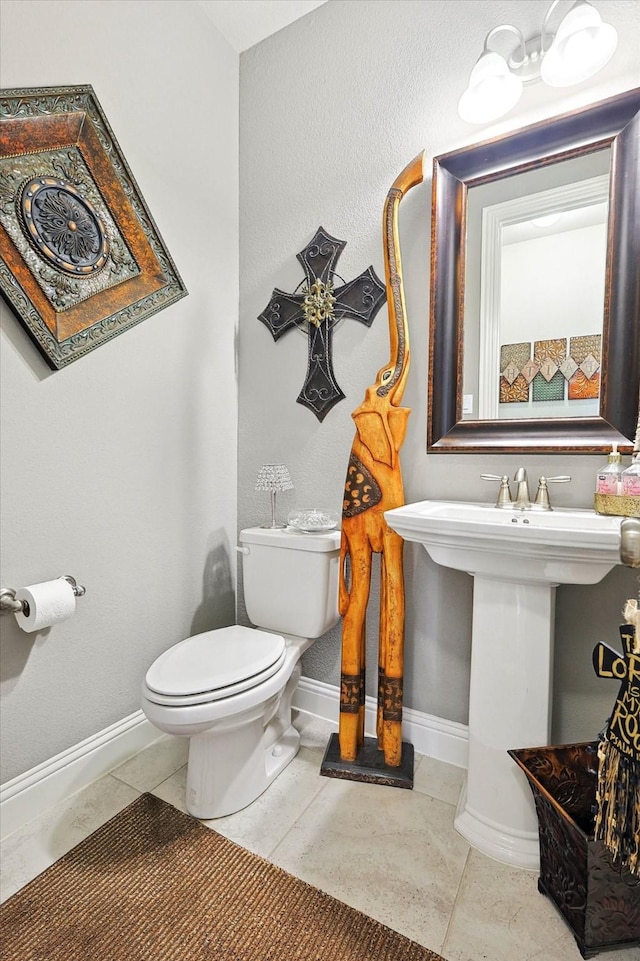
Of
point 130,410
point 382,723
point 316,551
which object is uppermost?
point 130,410

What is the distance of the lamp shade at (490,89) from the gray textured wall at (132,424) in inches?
41.9

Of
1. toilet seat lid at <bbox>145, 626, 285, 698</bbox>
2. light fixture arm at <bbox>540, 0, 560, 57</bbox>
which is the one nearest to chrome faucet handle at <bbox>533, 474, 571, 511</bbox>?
toilet seat lid at <bbox>145, 626, 285, 698</bbox>

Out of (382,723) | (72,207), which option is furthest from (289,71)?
(382,723)

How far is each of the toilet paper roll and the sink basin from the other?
0.95 meters

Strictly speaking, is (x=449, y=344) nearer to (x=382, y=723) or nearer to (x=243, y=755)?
(x=382, y=723)

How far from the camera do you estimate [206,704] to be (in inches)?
48.3

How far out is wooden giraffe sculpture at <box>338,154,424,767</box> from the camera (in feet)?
5.07

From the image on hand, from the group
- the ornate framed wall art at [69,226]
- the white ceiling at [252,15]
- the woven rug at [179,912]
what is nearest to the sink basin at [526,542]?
the woven rug at [179,912]

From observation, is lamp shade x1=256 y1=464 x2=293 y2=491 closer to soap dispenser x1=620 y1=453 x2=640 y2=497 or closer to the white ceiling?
soap dispenser x1=620 y1=453 x2=640 y2=497

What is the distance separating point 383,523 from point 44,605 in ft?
3.37

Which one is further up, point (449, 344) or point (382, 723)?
point (449, 344)

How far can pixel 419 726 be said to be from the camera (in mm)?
1702

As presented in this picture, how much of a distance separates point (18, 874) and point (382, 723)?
3.51ft

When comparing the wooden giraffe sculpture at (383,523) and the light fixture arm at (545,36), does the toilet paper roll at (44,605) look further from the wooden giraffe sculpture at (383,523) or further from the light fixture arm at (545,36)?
the light fixture arm at (545,36)
